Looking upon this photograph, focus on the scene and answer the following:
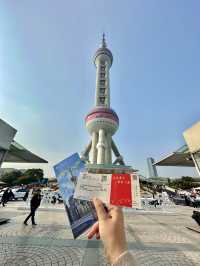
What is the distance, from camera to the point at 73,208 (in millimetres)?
2059

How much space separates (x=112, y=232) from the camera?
1.37 meters

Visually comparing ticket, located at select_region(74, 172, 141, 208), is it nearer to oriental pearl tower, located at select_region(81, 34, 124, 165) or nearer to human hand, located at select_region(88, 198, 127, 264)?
human hand, located at select_region(88, 198, 127, 264)

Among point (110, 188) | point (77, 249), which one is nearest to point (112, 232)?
point (110, 188)

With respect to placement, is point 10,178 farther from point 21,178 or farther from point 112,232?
point 112,232

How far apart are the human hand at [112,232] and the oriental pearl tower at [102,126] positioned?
52079mm

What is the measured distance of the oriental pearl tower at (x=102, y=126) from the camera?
56.3m

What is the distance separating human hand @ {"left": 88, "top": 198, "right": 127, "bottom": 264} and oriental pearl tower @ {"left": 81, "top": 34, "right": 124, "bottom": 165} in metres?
52.1

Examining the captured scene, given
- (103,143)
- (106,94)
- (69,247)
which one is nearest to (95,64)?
(106,94)

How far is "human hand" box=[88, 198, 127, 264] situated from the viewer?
1274 mm

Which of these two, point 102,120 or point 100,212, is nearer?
point 100,212

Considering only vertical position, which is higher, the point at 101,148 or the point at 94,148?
the point at 94,148

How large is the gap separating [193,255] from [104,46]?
8162 centimetres

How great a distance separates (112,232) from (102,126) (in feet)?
182

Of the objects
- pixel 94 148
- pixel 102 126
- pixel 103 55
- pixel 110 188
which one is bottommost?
pixel 110 188
